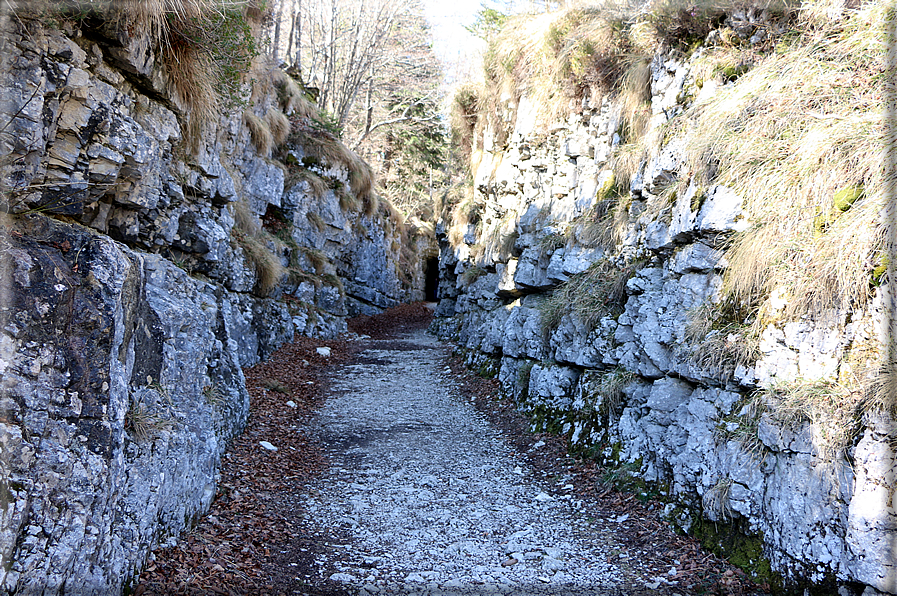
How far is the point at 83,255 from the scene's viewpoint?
3629 millimetres

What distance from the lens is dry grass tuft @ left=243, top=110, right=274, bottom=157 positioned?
1258 cm

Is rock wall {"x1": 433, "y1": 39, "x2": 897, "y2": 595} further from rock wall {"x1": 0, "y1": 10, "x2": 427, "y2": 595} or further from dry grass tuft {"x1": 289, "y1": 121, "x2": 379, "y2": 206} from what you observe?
dry grass tuft {"x1": 289, "y1": 121, "x2": 379, "y2": 206}

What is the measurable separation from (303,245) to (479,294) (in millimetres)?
6454

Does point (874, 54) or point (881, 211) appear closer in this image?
point (881, 211)

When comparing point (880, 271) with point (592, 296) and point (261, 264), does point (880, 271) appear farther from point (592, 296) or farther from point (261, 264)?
point (261, 264)

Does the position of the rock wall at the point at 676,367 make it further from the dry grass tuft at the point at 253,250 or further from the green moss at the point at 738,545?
the dry grass tuft at the point at 253,250

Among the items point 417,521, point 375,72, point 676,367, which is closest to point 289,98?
point 375,72

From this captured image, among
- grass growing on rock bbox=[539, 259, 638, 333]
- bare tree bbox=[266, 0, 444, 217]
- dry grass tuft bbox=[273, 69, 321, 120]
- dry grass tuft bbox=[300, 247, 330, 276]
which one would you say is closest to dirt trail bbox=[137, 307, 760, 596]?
grass growing on rock bbox=[539, 259, 638, 333]

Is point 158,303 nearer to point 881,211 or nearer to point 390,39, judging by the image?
point 881,211

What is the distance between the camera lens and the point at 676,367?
5289 mm

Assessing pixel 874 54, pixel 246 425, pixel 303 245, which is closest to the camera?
pixel 874 54

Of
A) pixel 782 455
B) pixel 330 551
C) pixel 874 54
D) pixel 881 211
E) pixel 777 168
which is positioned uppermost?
pixel 874 54

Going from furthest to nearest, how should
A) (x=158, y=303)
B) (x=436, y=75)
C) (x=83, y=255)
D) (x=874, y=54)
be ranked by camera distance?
(x=436, y=75) → (x=158, y=303) → (x=874, y=54) → (x=83, y=255)

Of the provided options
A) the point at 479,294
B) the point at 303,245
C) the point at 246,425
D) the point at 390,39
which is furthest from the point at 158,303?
the point at 390,39
